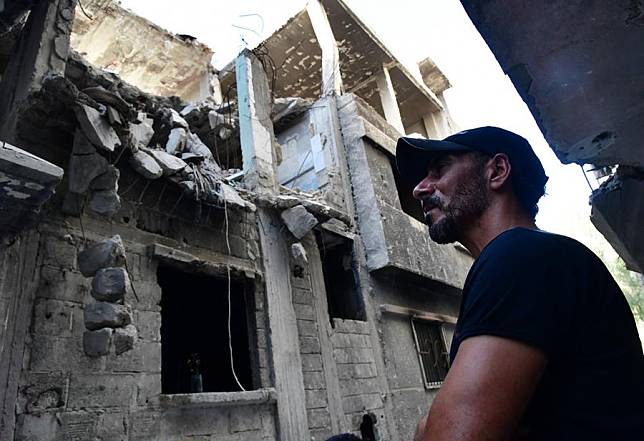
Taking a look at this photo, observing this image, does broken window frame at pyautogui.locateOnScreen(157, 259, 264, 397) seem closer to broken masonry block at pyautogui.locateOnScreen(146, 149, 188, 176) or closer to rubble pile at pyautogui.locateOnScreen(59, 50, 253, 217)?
rubble pile at pyautogui.locateOnScreen(59, 50, 253, 217)

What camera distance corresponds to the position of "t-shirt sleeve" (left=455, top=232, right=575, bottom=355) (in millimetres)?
863

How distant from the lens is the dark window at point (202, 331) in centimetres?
614

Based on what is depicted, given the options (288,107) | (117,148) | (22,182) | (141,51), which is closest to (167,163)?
(117,148)

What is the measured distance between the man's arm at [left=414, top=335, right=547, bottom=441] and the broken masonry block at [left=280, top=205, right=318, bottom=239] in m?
5.56

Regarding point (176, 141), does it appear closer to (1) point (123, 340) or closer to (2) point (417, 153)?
(1) point (123, 340)

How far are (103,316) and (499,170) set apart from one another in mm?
3559

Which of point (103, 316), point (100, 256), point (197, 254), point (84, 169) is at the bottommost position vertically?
point (103, 316)

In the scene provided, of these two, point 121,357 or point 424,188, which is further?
point 121,357

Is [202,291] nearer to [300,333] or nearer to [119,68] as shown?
[300,333]

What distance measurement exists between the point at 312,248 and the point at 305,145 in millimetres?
3493

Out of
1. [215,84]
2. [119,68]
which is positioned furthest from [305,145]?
[119,68]

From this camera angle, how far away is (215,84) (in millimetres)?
12461

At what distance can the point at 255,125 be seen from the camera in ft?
24.2

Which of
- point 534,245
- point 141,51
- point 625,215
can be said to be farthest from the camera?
point 141,51
